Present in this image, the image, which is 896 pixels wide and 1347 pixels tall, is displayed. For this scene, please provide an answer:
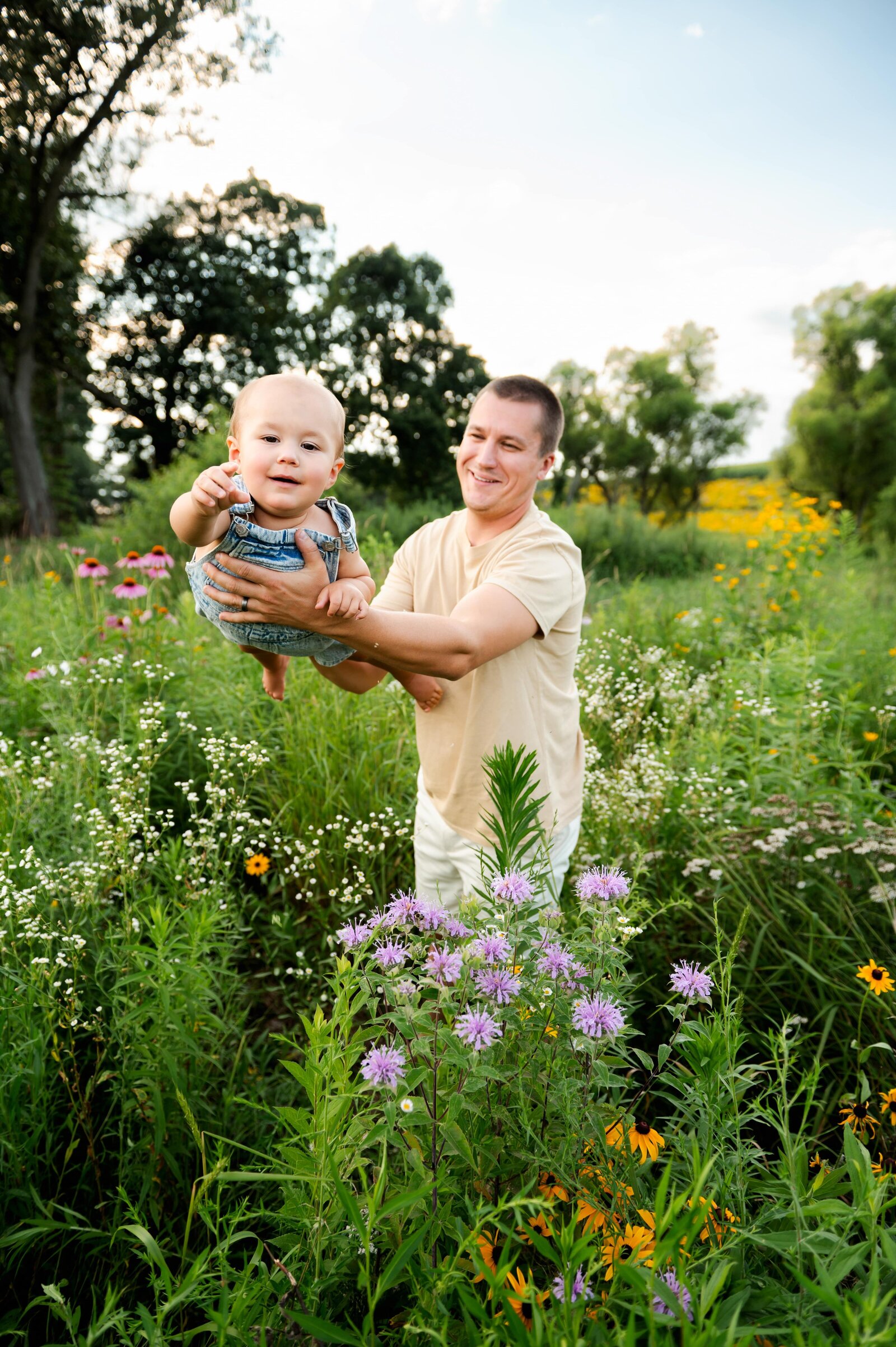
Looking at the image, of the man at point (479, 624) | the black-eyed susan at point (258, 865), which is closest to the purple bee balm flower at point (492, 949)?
the man at point (479, 624)

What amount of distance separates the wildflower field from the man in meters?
0.34

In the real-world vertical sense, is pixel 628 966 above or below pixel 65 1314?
below

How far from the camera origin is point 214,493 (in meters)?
1.70

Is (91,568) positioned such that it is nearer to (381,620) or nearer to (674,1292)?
(381,620)

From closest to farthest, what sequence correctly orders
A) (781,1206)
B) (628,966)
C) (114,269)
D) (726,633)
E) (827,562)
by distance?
(781,1206) < (628,966) < (726,633) < (827,562) < (114,269)

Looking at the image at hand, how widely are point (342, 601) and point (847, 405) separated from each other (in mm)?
30538

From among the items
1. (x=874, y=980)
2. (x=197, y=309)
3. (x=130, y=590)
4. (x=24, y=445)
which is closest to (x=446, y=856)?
(x=874, y=980)

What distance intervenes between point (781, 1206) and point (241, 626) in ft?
5.43

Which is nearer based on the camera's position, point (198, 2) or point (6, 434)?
point (198, 2)

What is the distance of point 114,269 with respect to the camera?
78.0ft

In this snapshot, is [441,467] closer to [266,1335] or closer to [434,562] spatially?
[434,562]

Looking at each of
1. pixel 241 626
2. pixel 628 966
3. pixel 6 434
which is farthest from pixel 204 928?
pixel 6 434

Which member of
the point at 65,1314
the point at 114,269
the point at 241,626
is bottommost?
the point at 65,1314

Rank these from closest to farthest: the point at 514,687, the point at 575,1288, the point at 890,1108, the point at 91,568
Result: the point at 575,1288
the point at 890,1108
the point at 514,687
the point at 91,568
